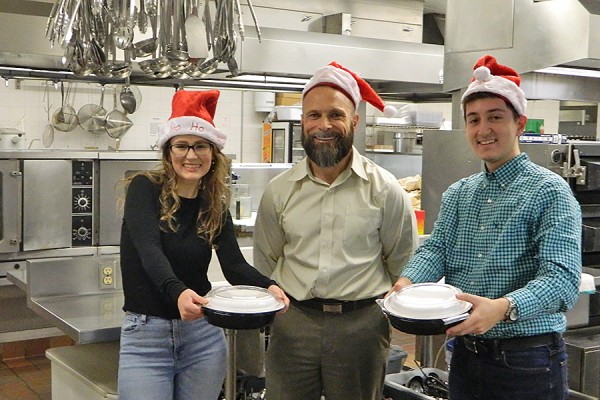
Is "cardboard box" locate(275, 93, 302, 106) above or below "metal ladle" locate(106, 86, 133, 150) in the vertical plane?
above

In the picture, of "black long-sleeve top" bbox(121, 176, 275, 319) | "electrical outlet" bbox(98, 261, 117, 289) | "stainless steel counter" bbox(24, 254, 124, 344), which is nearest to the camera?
"black long-sleeve top" bbox(121, 176, 275, 319)

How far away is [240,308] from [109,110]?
7.46m

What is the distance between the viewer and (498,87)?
221 centimetres

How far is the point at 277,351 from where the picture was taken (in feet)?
8.95

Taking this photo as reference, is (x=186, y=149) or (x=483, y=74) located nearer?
(x=483, y=74)

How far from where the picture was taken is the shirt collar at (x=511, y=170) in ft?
7.26

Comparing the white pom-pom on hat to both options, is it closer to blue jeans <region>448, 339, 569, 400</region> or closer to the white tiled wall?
blue jeans <region>448, 339, 569, 400</region>

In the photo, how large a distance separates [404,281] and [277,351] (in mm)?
624

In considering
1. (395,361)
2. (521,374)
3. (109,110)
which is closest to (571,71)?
(395,361)

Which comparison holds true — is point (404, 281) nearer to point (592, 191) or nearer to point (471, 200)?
point (471, 200)

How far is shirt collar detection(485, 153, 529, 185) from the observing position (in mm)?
2214

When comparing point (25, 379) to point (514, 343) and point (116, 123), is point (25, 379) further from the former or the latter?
point (514, 343)

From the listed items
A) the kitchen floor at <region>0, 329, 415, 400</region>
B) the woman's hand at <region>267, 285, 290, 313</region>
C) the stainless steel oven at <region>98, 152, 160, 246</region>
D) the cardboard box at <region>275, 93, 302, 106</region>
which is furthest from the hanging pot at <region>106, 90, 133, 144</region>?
the woman's hand at <region>267, 285, 290, 313</region>

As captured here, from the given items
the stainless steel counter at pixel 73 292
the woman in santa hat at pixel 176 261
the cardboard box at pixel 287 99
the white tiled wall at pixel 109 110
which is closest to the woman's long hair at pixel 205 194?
the woman in santa hat at pixel 176 261
